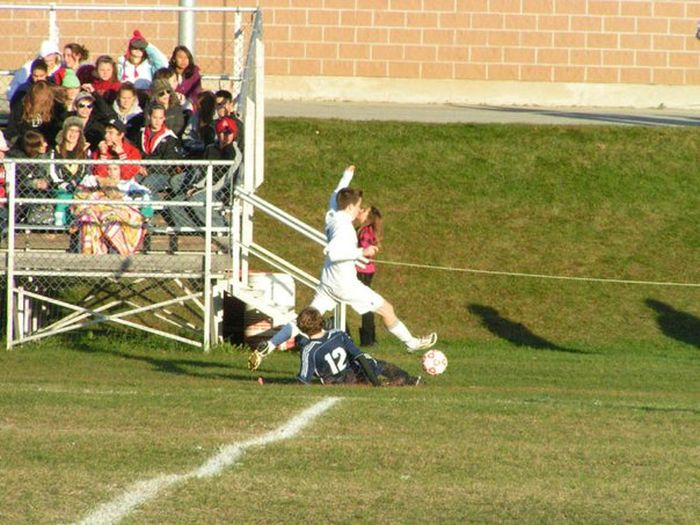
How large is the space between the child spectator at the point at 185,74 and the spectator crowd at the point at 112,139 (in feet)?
0.04

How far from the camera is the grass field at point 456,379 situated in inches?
283

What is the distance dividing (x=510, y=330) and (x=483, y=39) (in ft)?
35.0

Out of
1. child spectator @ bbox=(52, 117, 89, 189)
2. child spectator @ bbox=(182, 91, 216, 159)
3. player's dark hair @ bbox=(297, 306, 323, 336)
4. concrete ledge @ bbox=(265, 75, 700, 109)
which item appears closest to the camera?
player's dark hair @ bbox=(297, 306, 323, 336)

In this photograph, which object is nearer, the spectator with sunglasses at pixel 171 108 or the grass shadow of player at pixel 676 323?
the spectator with sunglasses at pixel 171 108

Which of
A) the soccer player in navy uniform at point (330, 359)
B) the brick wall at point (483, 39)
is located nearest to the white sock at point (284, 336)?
the soccer player in navy uniform at point (330, 359)

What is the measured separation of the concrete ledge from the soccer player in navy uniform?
16.9 m

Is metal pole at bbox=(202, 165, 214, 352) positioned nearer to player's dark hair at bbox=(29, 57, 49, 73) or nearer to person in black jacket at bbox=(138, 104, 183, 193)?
person in black jacket at bbox=(138, 104, 183, 193)

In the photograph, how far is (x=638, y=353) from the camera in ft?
57.7

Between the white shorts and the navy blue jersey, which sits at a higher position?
the white shorts

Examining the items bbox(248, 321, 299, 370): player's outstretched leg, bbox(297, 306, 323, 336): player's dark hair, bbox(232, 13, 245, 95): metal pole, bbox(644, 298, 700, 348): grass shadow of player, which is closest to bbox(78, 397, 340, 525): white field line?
bbox(297, 306, 323, 336): player's dark hair

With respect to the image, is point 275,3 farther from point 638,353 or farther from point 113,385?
point 113,385

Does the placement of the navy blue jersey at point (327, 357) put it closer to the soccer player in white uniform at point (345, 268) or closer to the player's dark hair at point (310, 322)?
the player's dark hair at point (310, 322)

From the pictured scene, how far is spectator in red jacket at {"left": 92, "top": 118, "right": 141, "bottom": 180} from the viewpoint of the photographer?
15.9 meters

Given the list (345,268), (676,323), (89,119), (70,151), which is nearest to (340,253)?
(345,268)
